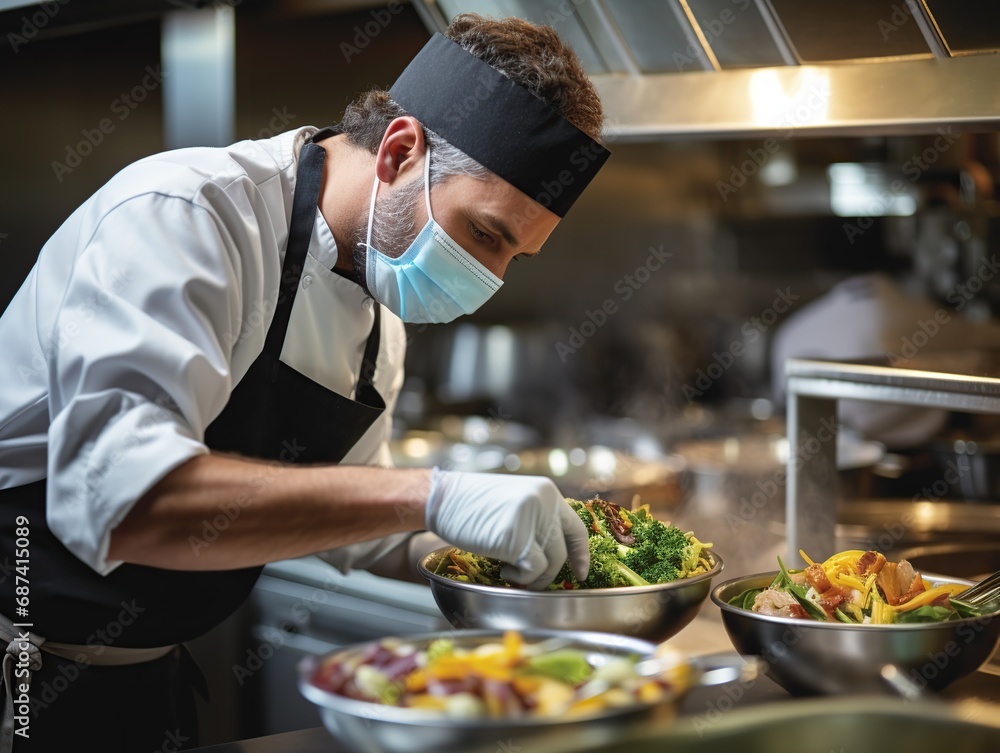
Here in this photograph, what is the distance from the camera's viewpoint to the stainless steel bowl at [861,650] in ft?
3.60

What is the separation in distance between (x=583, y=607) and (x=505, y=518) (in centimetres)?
15

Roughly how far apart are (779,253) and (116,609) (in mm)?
4127

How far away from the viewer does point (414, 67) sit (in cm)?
153

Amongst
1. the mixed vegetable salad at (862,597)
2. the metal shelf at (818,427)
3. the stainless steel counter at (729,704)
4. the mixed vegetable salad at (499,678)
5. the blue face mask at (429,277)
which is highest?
the blue face mask at (429,277)

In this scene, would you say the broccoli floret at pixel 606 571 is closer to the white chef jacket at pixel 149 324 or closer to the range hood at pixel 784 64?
the white chef jacket at pixel 149 324

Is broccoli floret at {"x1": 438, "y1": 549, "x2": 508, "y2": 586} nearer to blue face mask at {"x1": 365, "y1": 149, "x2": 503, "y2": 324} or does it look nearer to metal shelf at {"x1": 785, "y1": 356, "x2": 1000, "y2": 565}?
blue face mask at {"x1": 365, "y1": 149, "x2": 503, "y2": 324}

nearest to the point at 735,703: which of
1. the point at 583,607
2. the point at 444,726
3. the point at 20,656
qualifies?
the point at 583,607

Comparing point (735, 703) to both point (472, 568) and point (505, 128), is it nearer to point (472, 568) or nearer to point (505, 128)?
point (472, 568)

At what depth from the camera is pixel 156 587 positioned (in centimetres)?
144

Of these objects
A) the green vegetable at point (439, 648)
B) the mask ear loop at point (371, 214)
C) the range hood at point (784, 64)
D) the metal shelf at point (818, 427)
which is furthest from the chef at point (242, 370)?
the metal shelf at point (818, 427)

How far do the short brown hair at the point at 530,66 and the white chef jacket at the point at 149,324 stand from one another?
0.60ft

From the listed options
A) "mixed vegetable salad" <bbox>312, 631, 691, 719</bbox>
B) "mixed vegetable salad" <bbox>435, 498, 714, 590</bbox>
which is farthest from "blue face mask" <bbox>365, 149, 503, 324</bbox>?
"mixed vegetable salad" <bbox>312, 631, 691, 719</bbox>

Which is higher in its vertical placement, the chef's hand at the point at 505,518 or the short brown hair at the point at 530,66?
the short brown hair at the point at 530,66

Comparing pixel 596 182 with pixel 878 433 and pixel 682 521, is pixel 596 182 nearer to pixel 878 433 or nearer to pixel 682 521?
pixel 878 433
